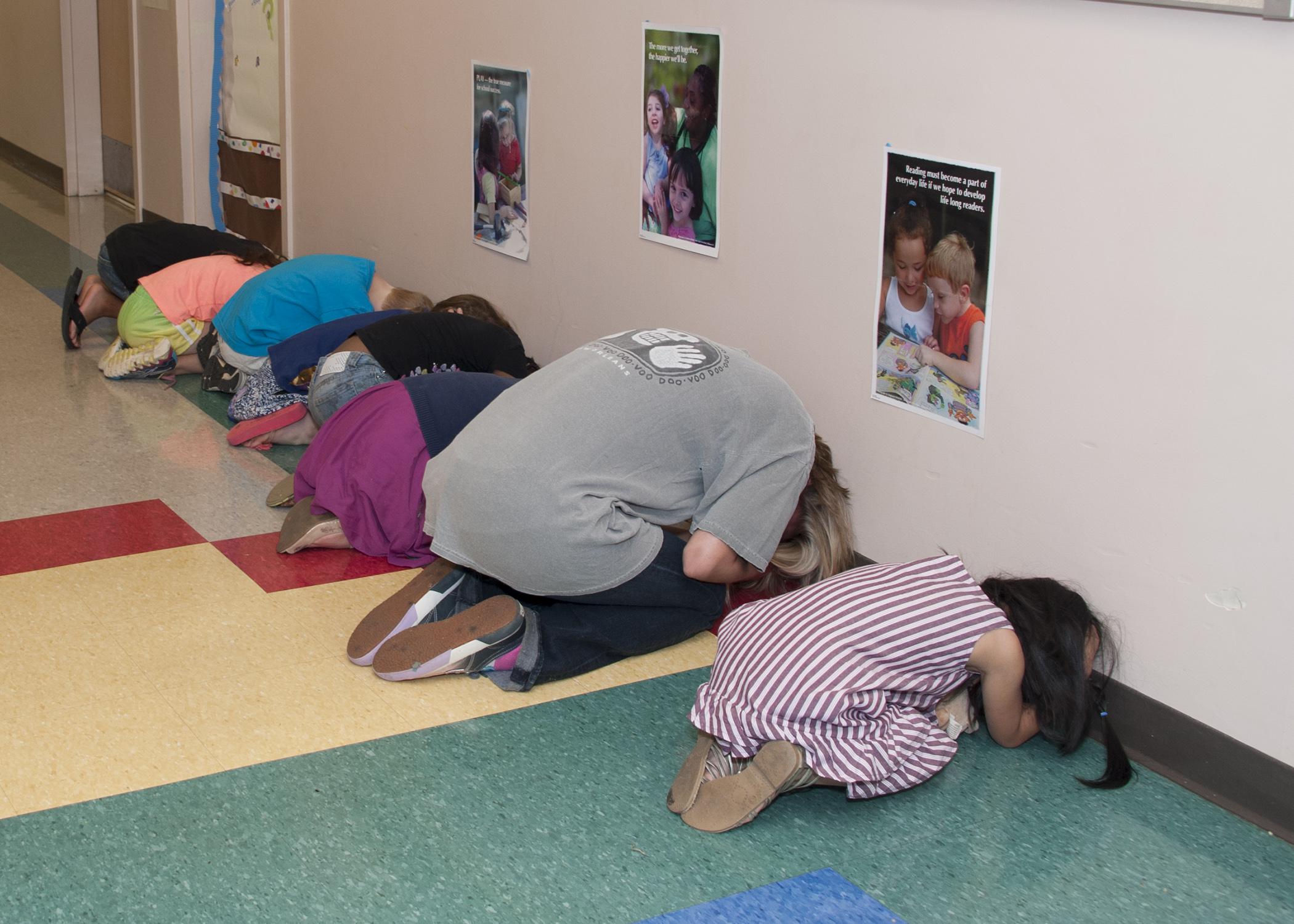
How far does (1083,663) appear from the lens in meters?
2.26

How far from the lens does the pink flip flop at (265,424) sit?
3.72 meters

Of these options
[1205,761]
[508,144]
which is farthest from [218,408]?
[1205,761]

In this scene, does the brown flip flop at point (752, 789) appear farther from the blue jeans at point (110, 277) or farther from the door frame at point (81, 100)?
→ the door frame at point (81, 100)

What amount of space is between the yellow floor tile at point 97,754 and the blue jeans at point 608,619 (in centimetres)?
59

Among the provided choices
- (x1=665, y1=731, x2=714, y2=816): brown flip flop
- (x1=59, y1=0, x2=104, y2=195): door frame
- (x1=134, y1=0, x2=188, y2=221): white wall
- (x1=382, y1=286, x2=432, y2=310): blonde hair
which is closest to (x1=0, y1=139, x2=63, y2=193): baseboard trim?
(x1=59, y1=0, x2=104, y2=195): door frame

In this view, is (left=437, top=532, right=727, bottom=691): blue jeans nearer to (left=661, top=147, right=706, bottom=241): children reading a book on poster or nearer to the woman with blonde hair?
the woman with blonde hair

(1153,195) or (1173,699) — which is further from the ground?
(1153,195)

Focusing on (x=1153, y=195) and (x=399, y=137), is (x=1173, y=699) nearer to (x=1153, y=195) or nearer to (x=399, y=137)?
(x=1153, y=195)

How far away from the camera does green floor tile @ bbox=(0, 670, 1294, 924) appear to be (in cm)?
183

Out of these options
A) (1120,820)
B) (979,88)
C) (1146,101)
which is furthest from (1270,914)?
(979,88)

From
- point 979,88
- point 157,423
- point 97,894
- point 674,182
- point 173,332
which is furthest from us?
point 173,332

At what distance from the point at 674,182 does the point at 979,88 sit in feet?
3.19

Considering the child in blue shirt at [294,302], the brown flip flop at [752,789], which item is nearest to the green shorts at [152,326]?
the child in blue shirt at [294,302]

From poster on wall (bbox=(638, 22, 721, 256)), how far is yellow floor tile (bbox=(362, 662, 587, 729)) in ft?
4.04
